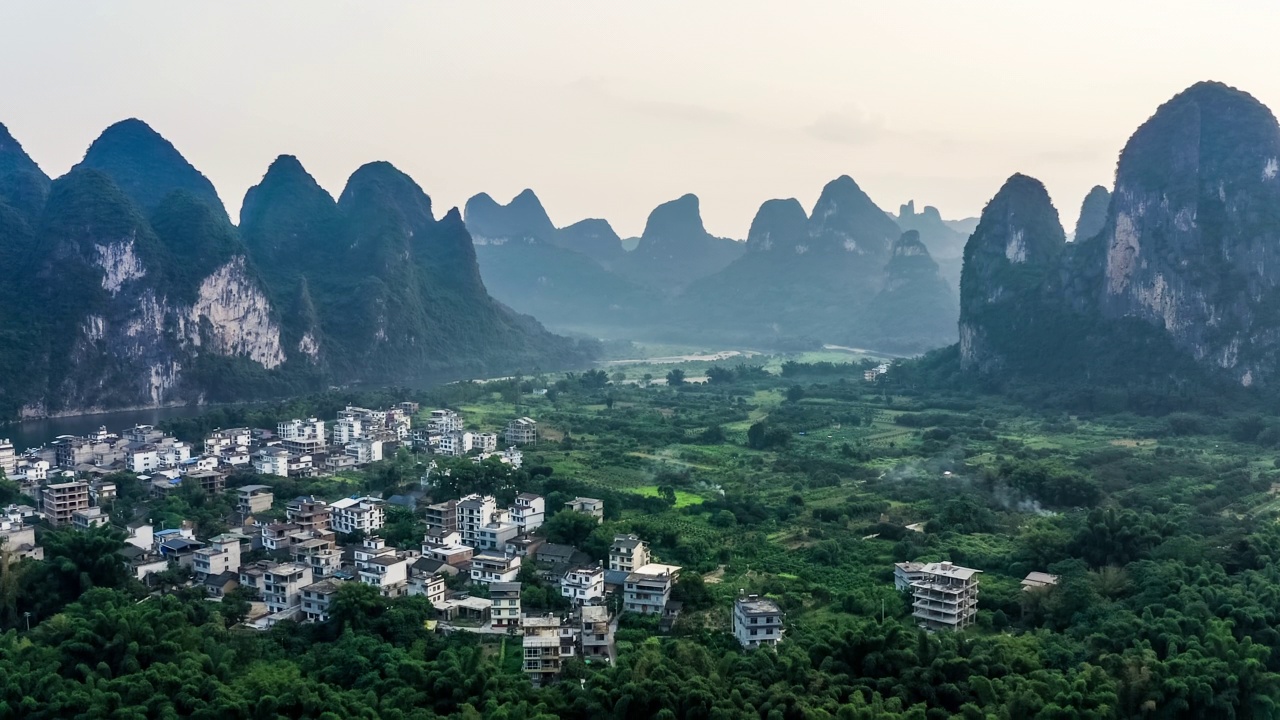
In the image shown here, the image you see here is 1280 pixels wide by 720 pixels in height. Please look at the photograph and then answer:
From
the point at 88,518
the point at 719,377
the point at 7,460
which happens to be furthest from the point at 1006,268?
the point at 7,460

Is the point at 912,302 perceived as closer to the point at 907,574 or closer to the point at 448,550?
the point at 907,574

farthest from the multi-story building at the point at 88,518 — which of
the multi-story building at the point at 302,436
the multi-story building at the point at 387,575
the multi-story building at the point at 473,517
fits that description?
the multi-story building at the point at 302,436

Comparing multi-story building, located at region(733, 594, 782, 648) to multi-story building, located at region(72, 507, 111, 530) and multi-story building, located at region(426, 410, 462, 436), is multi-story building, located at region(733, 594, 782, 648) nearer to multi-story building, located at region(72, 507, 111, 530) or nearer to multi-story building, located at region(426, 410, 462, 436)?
multi-story building, located at region(72, 507, 111, 530)

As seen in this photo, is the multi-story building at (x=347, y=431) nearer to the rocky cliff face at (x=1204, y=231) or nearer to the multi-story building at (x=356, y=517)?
the multi-story building at (x=356, y=517)

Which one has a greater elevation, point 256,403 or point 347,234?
point 347,234

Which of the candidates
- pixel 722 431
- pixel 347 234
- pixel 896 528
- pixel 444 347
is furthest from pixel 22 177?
pixel 896 528

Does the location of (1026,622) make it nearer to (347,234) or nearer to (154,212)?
(154,212)
